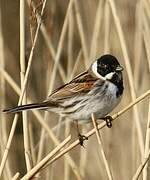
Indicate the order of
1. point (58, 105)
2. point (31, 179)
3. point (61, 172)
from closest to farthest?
point (31, 179) < point (58, 105) < point (61, 172)

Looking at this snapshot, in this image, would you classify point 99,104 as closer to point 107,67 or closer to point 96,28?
point 107,67

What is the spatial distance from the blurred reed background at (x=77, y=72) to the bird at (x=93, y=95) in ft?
0.28

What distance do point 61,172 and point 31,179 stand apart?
1758 mm

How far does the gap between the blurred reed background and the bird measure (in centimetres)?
9

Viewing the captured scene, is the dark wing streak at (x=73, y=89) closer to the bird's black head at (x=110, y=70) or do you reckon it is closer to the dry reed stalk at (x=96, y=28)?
the bird's black head at (x=110, y=70)

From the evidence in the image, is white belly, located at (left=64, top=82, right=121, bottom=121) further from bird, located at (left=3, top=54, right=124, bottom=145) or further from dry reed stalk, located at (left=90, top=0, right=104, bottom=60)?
dry reed stalk, located at (left=90, top=0, right=104, bottom=60)

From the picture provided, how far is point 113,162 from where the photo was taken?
11.0 feet

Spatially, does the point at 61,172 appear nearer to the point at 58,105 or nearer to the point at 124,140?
the point at 124,140

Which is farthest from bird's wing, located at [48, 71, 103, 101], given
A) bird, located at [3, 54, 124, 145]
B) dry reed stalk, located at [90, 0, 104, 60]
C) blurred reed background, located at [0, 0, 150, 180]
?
dry reed stalk, located at [90, 0, 104, 60]

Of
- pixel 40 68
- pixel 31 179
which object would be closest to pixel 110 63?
pixel 31 179

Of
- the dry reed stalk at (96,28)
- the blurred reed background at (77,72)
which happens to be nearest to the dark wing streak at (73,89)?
the blurred reed background at (77,72)

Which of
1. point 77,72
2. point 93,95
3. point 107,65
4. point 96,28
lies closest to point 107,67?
point 107,65

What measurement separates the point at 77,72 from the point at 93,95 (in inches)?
39.2

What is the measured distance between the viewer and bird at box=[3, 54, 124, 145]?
2.43m
